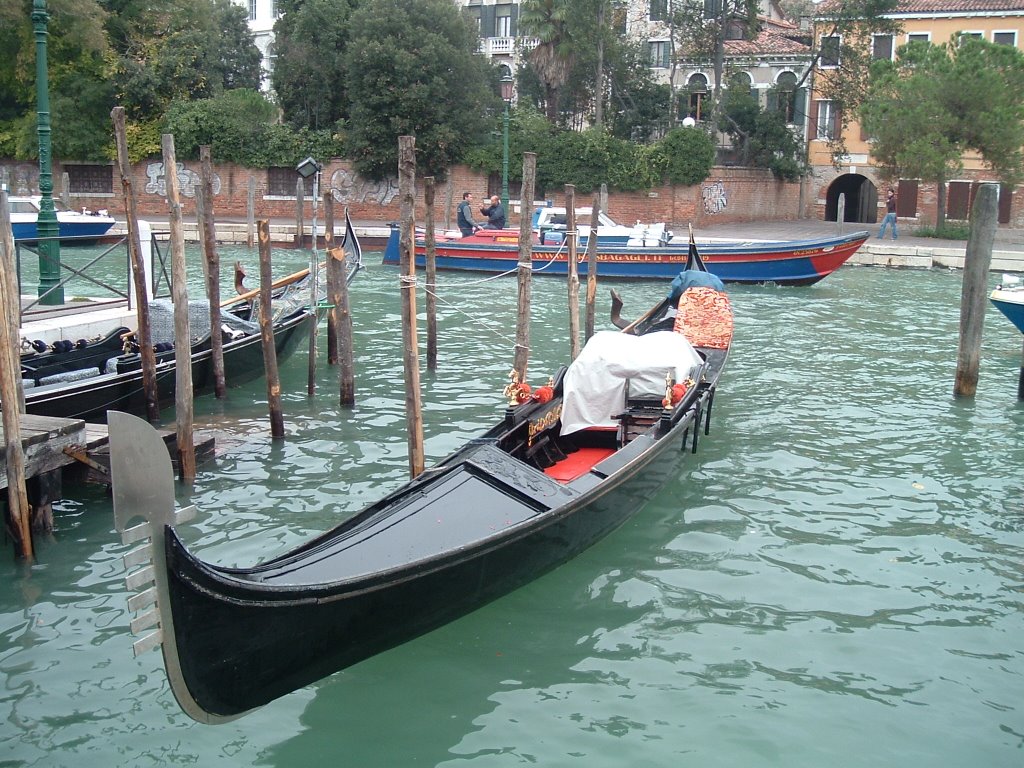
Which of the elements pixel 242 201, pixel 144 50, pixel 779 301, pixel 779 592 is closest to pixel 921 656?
pixel 779 592

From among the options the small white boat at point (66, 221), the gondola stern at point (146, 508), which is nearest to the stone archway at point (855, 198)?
the small white boat at point (66, 221)

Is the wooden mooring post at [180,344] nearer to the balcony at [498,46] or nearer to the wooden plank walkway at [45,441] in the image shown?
the wooden plank walkway at [45,441]

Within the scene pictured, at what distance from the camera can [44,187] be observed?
10.1m

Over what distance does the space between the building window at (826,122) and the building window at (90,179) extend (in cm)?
1829

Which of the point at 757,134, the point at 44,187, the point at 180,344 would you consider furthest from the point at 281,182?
the point at 180,344

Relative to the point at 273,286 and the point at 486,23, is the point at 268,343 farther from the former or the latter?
the point at 486,23

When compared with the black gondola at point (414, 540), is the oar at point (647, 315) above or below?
above

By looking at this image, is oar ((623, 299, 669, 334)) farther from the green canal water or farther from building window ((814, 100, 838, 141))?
building window ((814, 100, 838, 141))

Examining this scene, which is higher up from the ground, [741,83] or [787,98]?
[741,83]

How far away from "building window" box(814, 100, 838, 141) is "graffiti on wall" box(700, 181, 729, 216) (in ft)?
13.2

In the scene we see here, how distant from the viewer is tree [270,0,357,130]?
2459 centimetres

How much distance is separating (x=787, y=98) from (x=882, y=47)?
263 cm

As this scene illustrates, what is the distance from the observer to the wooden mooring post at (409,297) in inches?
225

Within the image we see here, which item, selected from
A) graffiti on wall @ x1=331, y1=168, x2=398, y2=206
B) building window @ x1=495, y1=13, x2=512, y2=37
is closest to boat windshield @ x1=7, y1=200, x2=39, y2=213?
graffiti on wall @ x1=331, y1=168, x2=398, y2=206
